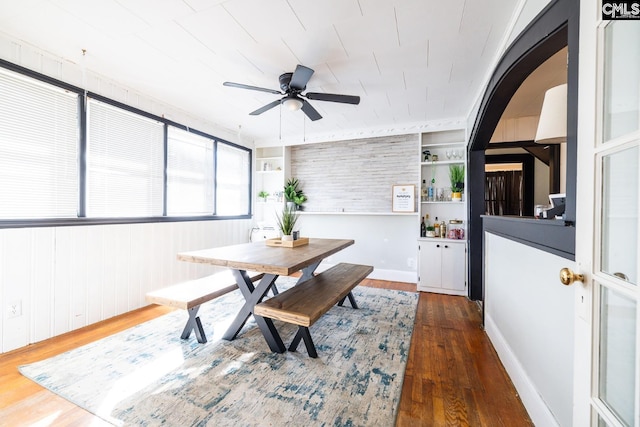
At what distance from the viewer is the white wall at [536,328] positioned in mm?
1201

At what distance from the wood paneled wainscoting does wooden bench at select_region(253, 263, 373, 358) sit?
2.36 feet

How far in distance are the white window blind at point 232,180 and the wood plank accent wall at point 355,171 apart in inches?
36.1

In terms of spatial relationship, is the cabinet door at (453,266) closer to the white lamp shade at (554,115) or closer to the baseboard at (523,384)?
the baseboard at (523,384)

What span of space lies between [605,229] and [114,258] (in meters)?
3.59

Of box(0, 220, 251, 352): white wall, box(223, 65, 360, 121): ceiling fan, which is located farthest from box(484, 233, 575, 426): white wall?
box(0, 220, 251, 352): white wall

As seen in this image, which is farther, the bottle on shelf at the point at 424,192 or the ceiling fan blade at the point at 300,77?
the bottle on shelf at the point at 424,192

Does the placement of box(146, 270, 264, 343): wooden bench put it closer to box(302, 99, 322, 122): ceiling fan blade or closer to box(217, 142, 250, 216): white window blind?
box(302, 99, 322, 122): ceiling fan blade

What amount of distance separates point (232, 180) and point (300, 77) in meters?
2.87

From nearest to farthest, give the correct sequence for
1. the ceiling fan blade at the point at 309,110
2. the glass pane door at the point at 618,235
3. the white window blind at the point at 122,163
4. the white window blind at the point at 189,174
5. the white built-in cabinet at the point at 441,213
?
1. the glass pane door at the point at 618,235
2. the ceiling fan blade at the point at 309,110
3. the white window blind at the point at 122,163
4. the white window blind at the point at 189,174
5. the white built-in cabinet at the point at 441,213

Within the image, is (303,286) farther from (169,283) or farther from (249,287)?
(169,283)

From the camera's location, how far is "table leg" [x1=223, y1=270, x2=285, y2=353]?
2145mm

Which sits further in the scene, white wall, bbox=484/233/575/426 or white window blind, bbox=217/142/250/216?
white window blind, bbox=217/142/250/216

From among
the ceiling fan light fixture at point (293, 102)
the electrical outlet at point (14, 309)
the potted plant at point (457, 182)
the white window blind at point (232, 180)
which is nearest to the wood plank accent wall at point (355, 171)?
the potted plant at point (457, 182)

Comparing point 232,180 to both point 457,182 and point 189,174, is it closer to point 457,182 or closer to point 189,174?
point 189,174
